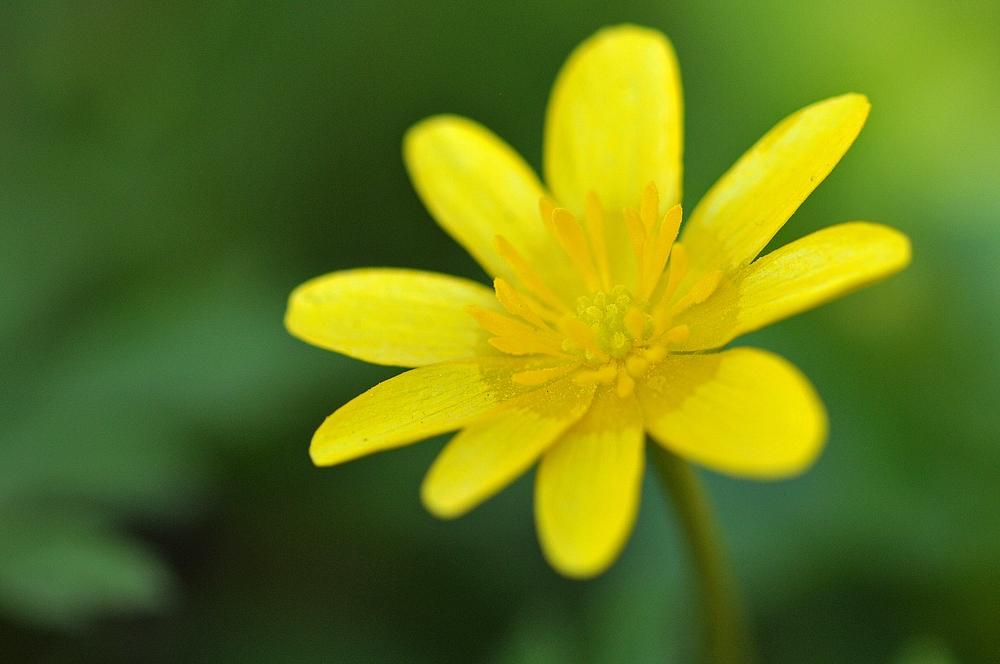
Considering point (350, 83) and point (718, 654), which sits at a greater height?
point (350, 83)

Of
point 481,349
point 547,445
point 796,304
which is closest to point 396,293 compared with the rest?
point 481,349

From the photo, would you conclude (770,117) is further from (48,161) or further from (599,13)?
(48,161)

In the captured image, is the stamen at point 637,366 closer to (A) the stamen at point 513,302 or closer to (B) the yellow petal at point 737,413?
(B) the yellow petal at point 737,413

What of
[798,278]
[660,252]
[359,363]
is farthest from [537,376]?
[359,363]

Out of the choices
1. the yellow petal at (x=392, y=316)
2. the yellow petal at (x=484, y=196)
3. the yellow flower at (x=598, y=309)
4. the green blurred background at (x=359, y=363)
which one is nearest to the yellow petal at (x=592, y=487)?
the yellow flower at (x=598, y=309)

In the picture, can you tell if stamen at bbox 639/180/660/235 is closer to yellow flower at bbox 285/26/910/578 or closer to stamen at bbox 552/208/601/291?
yellow flower at bbox 285/26/910/578

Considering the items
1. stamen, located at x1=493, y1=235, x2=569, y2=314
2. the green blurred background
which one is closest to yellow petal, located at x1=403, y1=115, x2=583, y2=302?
stamen, located at x1=493, y1=235, x2=569, y2=314
